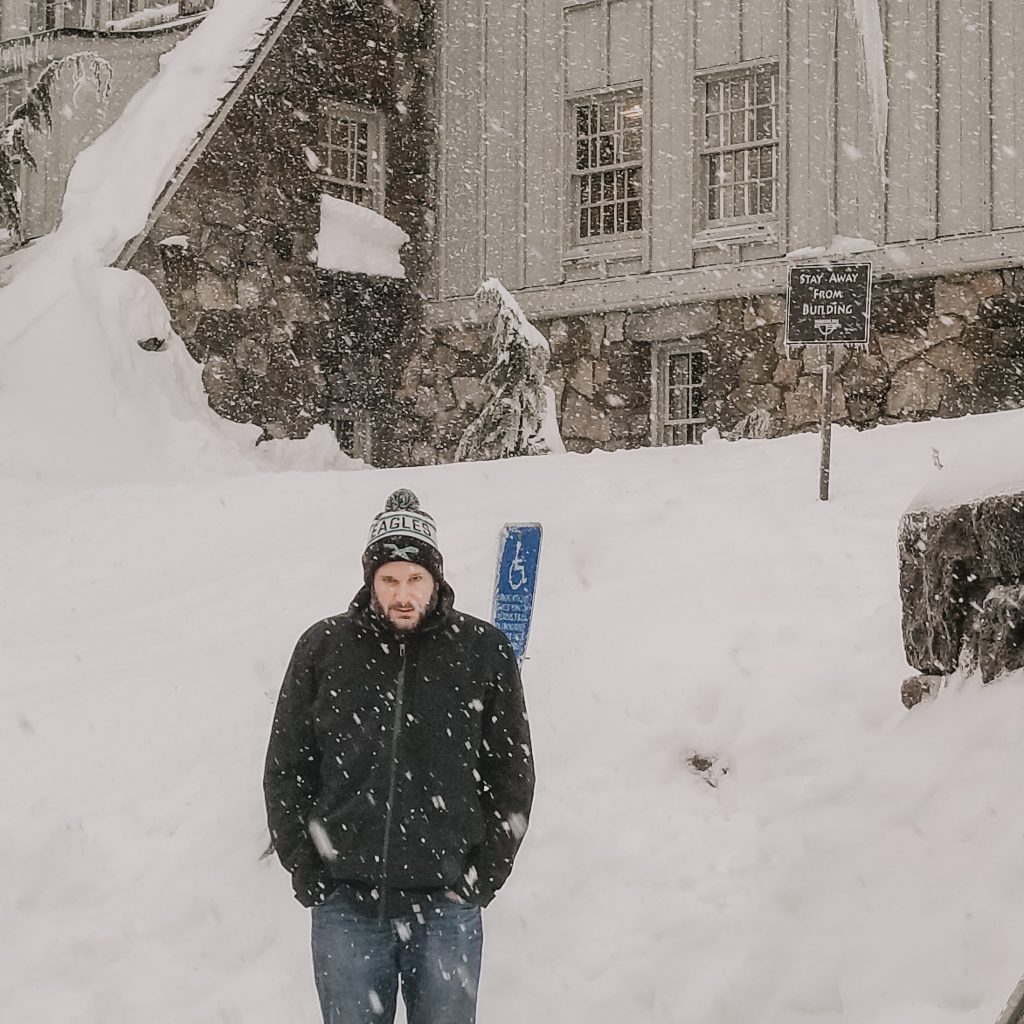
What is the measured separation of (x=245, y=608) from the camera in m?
10.1

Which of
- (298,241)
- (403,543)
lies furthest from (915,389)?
Result: (403,543)

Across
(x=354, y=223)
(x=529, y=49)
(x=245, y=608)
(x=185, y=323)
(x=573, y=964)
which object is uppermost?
(x=529, y=49)

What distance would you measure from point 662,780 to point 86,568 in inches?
238

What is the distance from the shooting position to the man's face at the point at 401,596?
402 centimetres

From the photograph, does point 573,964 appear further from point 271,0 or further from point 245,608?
point 271,0

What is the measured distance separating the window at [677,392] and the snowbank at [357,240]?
10.9ft

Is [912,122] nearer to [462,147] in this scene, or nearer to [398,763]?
[462,147]

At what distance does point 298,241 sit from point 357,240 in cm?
75

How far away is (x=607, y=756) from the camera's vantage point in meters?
7.10

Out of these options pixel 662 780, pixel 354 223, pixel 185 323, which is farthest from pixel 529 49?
pixel 662 780

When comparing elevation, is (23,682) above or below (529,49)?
below

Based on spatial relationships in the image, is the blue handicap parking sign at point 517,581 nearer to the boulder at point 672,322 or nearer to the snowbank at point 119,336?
the snowbank at point 119,336

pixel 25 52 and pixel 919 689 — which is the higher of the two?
pixel 25 52

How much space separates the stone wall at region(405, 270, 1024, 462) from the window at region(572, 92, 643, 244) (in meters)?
1.04
